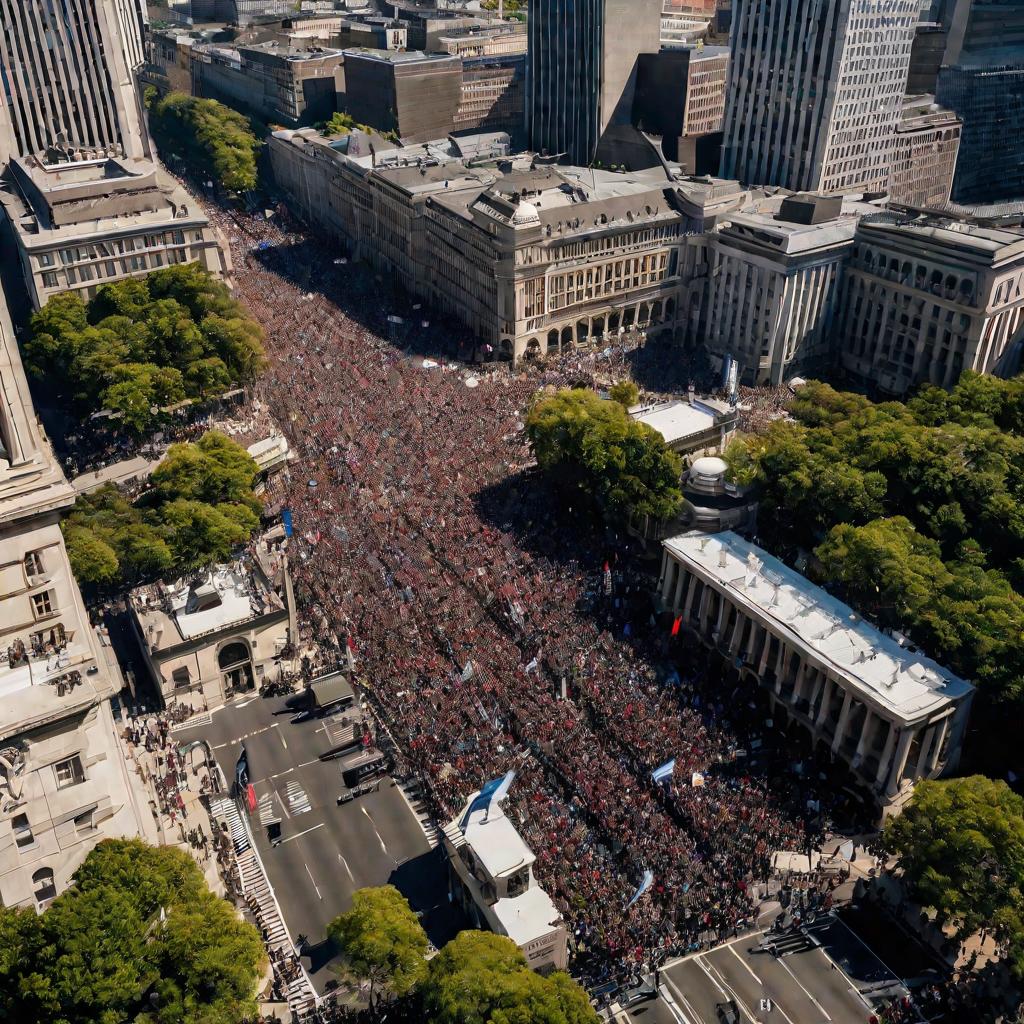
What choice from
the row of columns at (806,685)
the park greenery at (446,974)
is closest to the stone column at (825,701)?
the row of columns at (806,685)

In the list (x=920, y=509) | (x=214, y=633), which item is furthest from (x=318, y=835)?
(x=920, y=509)

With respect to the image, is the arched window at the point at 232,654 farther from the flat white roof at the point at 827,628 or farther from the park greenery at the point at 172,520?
the flat white roof at the point at 827,628

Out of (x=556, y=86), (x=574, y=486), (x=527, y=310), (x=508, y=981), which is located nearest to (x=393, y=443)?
(x=574, y=486)

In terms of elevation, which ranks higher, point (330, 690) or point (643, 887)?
point (643, 887)

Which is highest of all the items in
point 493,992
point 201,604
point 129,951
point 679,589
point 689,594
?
point 129,951

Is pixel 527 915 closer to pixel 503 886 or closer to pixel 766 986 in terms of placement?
pixel 503 886

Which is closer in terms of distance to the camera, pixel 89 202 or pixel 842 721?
pixel 842 721

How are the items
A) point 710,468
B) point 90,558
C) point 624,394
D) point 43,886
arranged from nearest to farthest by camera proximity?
point 43,886 < point 90,558 < point 710,468 < point 624,394

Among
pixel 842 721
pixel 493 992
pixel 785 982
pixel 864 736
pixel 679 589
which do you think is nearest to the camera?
pixel 493 992
